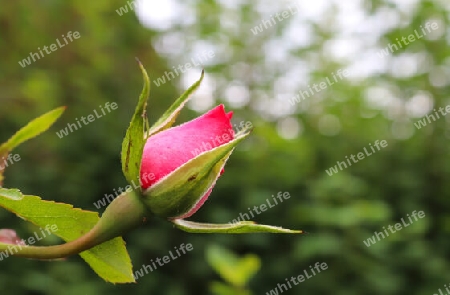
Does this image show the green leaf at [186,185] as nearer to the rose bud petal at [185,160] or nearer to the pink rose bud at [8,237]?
the rose bud petal at [185,160]

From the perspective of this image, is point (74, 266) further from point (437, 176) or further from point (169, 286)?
point (437, 176)

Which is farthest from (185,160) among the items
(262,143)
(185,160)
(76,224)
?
(262,143)

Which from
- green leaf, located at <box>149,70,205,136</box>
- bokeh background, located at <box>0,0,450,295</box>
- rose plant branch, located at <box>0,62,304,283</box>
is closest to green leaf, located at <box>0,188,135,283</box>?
rose plant branch, located at <box>0,62,304,283</box>

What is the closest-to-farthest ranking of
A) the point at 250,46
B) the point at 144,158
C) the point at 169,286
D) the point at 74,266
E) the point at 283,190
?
the point at 144,158 < the point at 74,266 < the point at 169,286 < the point at 283,190 < the point at 250,46

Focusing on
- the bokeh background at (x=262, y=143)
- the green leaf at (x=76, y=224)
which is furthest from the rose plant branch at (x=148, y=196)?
the bokeh background at (x=262, y=143)

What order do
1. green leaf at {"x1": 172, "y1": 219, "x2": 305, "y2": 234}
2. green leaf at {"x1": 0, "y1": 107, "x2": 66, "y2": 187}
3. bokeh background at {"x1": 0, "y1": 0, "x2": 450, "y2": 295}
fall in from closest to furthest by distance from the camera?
1. green leaf at {"x1": 172, "y1": 219, "x2": 305, "y2": 234}
2. green leaf at {"x1": 0, "y1": 107, "x2": 66, "y2": 187}
3. bokeh background at {"x1": 0, "y1": 0, "x2": 450, "y2": 295}

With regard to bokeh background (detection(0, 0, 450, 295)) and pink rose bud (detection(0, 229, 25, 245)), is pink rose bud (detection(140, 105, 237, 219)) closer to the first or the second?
pink rose bud (detection(0, 229, 25, 245))

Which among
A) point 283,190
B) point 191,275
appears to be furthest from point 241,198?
point 191,275
